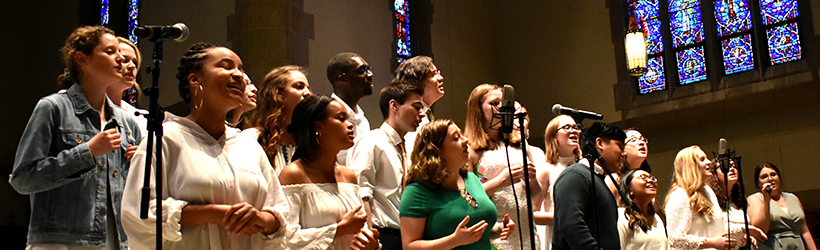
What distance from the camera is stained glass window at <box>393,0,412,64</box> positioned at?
992cm

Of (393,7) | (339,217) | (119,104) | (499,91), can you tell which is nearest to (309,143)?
(339,217)

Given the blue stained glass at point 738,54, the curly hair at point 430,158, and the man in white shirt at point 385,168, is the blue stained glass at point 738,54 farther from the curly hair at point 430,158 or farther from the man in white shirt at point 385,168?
the curly hair at point 430,158

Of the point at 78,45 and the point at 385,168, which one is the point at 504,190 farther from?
the point at 78,45

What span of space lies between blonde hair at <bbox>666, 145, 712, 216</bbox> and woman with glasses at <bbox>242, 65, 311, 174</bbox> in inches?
132

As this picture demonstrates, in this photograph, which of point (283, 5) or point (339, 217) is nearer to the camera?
point (339, 217)

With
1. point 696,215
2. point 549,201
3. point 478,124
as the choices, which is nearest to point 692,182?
point 696,215

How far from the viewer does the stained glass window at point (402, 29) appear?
9922 millimetres

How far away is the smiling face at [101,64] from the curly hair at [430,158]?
4.15 ft

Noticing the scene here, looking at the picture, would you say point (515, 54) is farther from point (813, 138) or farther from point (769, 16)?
point (813, 138)

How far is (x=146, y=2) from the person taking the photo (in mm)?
9766

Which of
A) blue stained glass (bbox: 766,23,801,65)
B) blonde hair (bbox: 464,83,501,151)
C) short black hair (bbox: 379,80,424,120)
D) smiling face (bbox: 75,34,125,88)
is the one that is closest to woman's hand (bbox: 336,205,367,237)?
smiling face (bbox: 75,34,125,88)

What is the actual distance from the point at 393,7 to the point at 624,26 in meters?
2.93

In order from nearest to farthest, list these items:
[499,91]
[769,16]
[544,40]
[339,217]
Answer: [339,217]
[499,91]
[769,16]
[544,40]

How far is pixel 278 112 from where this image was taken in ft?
11.2
